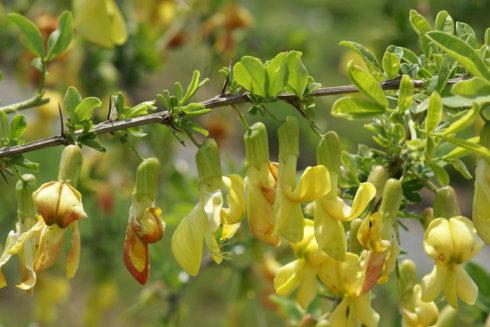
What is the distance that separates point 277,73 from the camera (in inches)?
29.0

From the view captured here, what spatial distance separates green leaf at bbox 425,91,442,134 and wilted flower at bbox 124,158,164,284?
0.82 ft

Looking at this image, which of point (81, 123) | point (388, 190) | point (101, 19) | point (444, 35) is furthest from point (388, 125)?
point (101, 19)

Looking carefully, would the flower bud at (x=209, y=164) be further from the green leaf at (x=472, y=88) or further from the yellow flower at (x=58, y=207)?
the green leaf at (x=472, y=88)

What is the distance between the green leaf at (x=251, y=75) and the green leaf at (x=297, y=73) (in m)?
0.02

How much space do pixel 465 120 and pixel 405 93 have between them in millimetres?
69

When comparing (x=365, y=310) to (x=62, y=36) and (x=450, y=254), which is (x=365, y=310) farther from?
(x=62, y=36)

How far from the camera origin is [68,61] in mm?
1847

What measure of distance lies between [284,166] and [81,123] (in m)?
0.19

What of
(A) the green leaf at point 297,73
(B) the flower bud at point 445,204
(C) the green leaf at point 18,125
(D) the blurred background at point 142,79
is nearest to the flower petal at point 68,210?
(C) the green leaf at point 18,125

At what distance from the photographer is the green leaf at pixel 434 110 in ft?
2.25

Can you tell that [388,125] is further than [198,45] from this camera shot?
No

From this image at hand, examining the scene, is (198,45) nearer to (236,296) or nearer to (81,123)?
(236,296)

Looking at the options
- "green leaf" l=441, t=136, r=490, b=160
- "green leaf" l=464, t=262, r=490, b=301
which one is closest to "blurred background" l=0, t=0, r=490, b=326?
"green leaf" l=464, t=262, r=490, b=301

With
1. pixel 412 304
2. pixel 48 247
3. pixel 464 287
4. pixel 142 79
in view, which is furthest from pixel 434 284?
pixel 142 79
